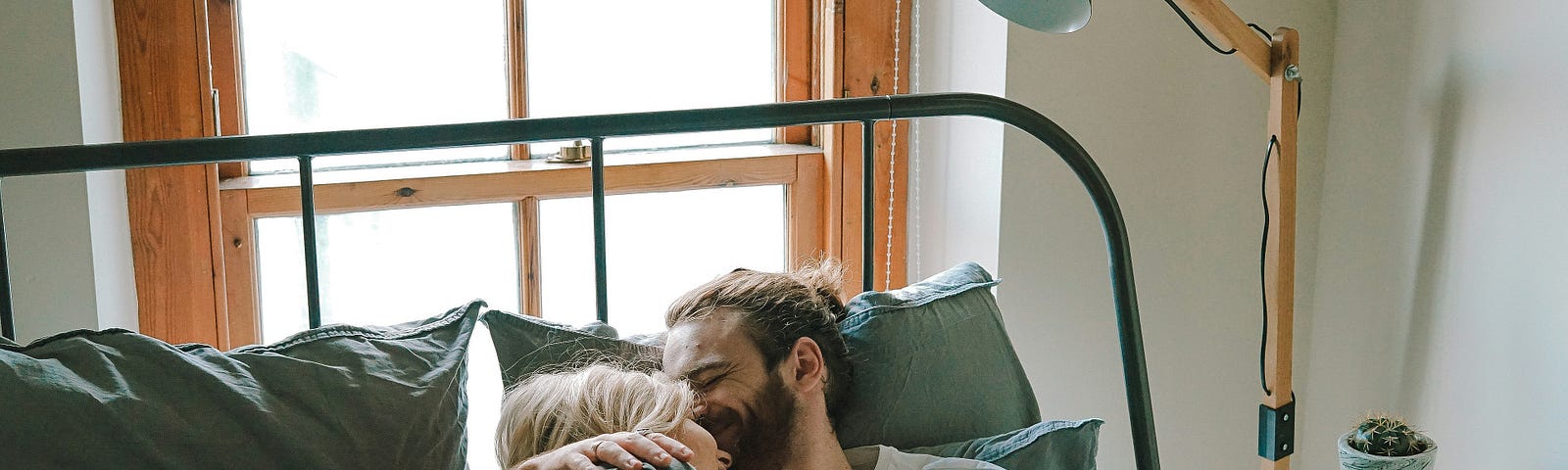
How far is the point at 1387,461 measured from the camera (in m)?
1.69

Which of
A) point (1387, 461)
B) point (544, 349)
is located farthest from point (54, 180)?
point (1387, 461)

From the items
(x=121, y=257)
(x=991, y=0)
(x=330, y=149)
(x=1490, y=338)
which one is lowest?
(x=1490, y=338)

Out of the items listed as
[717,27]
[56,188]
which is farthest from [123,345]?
[717,27]

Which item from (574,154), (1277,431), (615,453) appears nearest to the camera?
(615,453)

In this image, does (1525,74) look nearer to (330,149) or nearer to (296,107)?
(330,149)

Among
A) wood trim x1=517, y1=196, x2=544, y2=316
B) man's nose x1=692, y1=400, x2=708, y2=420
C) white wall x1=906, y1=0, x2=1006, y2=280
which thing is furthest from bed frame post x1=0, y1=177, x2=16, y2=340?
white wall x1=906, y1=0, x2=1006, y2=280

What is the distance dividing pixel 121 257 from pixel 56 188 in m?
0.20

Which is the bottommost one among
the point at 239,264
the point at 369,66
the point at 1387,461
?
the point at 1387,461

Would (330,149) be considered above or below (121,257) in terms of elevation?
above

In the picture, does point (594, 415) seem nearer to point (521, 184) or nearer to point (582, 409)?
point (582, 409)

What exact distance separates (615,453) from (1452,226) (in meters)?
1.38

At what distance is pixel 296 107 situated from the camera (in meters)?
1.89

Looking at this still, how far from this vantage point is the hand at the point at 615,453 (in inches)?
41.4

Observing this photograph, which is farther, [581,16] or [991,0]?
[581,16]
